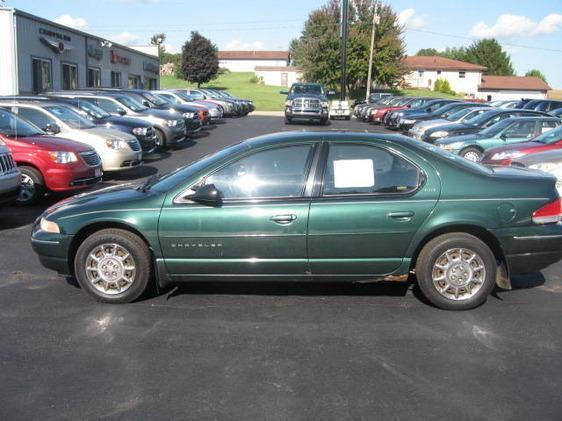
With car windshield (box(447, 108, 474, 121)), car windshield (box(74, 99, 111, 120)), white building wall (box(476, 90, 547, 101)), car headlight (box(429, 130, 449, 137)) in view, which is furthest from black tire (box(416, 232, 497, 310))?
white building wall (box(476, 90, 547, 101))

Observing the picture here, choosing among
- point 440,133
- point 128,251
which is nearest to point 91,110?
point 440,133

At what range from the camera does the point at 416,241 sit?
206 inches

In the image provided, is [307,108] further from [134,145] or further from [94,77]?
[134,145]

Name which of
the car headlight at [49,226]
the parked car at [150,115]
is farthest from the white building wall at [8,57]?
the car headlight at [49,226]

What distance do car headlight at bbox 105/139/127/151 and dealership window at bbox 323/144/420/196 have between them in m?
8.40

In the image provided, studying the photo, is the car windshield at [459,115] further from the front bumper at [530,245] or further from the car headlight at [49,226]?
the car headlight at [49,226]

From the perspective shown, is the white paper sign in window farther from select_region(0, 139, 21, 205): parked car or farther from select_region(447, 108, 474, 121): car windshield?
select_region(447, 108, 474, 121): car windshield

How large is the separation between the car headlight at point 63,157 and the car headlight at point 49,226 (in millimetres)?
4729

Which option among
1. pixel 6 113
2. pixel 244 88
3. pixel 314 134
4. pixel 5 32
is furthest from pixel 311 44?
pixel 314 134

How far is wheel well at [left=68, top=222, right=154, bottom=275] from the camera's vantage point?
17.8ft

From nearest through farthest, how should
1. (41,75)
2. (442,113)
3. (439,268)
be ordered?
(439,268), (442,113), (41,75)

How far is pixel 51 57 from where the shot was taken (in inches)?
1123

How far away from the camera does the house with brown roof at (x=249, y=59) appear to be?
12719 cm

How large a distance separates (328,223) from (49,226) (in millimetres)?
2500
